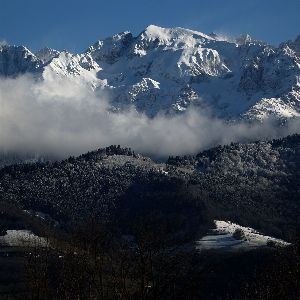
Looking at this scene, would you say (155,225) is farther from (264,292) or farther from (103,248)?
(264,292)

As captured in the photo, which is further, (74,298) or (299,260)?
(74,298)

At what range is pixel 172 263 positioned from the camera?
186 ft

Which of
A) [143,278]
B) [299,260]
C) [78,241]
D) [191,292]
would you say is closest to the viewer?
[191,292]

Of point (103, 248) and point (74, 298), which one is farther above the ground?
point (103, 248)

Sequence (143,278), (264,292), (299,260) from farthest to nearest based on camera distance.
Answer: (264,292)
(299,260)
(143,278)

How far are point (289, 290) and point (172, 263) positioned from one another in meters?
16.5

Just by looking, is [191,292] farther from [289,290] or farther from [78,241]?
[78,241]

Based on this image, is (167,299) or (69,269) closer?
(167,299)

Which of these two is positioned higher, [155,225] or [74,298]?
[155,225]

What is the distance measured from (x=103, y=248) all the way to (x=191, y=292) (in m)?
18.9

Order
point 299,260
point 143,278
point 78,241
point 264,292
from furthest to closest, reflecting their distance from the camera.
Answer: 1. point 78,241
2. point 264,292
3. point 299,260
4. point 143,278

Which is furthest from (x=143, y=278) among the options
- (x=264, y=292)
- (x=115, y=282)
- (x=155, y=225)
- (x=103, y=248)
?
(x=264, y=292)

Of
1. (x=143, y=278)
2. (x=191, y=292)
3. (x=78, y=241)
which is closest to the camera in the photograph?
(x=191, y=292)

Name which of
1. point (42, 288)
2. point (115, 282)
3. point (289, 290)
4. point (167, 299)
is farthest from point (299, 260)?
point (42, 288)
